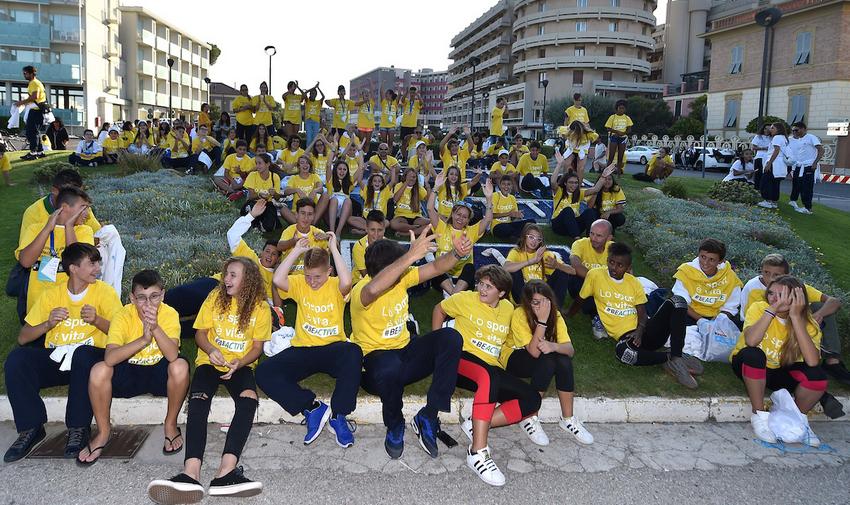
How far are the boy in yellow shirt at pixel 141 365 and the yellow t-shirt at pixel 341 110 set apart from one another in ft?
43.3

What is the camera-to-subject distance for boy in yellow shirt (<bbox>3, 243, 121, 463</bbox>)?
13.3 ft

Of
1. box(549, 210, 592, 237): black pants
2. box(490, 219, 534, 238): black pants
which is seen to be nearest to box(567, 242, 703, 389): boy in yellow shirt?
box(490, 219, 534, 238): black pants

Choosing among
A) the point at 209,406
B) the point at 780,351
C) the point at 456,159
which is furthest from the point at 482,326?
the point at 456,159

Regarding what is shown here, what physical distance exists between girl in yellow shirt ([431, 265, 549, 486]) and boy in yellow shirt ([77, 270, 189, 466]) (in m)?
2.03

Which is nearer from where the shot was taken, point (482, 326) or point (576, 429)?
point (576, 429)

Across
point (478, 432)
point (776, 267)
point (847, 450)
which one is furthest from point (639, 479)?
point (776, 267)

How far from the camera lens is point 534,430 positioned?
4.46 m

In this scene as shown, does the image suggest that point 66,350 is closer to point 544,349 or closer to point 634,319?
point 544,349

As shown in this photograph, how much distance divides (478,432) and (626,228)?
278 inches

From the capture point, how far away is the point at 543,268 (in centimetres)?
657

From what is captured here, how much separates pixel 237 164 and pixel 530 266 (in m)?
7.48

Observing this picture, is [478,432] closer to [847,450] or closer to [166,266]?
[847,450]

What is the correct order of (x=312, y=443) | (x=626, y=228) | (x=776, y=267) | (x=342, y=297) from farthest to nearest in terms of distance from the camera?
(x=626, y=228) → (x=776, y=267) → (x=342, y=297) → (x=312, y=443)

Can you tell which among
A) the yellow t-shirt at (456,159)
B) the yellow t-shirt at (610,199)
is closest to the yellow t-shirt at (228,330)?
the yellow t-shirt at (610,199)
